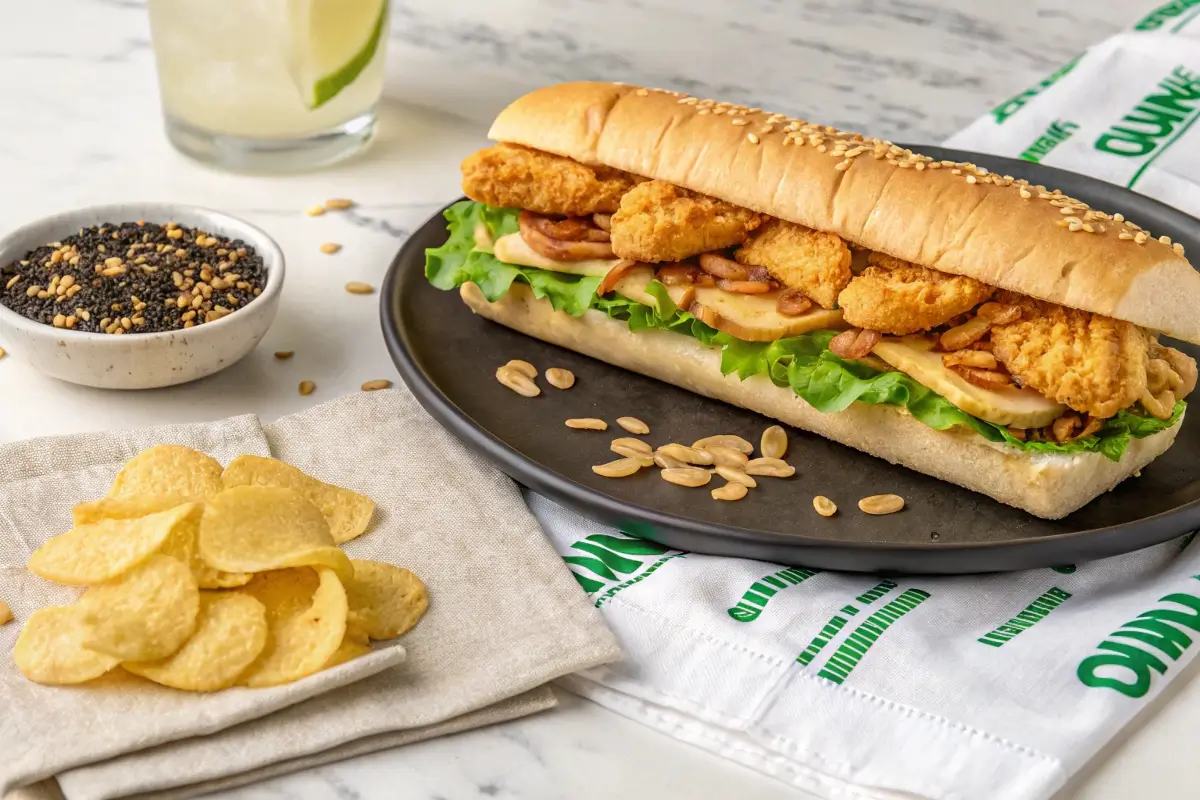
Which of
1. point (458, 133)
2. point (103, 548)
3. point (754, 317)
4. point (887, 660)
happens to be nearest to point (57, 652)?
point (103, 548)

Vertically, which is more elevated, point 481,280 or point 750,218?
point 750,218

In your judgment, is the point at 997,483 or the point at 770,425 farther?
the point at 770,425

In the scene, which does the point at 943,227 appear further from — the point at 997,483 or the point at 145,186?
the point at 145,186

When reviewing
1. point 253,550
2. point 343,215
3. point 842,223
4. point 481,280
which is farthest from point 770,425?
point 343,215

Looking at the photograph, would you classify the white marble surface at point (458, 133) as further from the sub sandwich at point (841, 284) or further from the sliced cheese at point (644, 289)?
the sliced cheese at point (644, 289)

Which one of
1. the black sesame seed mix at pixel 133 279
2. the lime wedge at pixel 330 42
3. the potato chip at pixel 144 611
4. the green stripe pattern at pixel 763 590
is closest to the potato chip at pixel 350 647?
the potato chip at pixel 144 611

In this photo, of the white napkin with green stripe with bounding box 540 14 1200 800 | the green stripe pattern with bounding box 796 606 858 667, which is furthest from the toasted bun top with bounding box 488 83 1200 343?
the green stripe pattern with bounding box 796 606 858 667

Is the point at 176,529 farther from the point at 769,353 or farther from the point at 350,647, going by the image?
the point at 769,353
